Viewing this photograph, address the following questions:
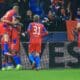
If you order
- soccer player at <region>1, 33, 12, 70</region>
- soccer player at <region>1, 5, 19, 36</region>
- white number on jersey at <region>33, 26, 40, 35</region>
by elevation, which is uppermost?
soccer player at <region>1, 5, 19, 36</region>

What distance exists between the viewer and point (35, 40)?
1761 centimetres

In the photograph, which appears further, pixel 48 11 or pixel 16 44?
pixel 48 11

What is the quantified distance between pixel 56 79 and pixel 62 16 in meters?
7.35

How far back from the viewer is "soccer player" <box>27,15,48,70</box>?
17266 millimetres

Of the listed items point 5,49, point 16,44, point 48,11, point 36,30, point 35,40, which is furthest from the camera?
point 48,11

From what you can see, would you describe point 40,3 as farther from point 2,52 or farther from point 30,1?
point 2,52

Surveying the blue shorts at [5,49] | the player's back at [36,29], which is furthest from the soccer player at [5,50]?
the player's back at [36,29]

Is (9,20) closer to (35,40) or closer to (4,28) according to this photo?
(4,28)

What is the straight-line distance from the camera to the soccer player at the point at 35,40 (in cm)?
1727

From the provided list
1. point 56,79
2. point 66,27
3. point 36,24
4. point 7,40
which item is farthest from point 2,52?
point 66,27

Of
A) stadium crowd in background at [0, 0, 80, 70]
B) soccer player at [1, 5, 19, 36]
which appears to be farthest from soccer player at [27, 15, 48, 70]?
stadium crowd in background at [0, 0, 80, 70]

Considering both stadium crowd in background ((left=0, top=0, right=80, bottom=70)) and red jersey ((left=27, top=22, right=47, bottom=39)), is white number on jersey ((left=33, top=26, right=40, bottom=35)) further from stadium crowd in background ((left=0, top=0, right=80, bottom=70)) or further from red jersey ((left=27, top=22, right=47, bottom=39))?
stadium crowd in background ((left=0, top=0, right=80, bottom=70))

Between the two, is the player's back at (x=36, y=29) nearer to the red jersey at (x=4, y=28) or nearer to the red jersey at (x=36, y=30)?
the red jersey at (x=36, y=30)

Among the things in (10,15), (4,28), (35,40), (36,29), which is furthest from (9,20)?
(35,40)
